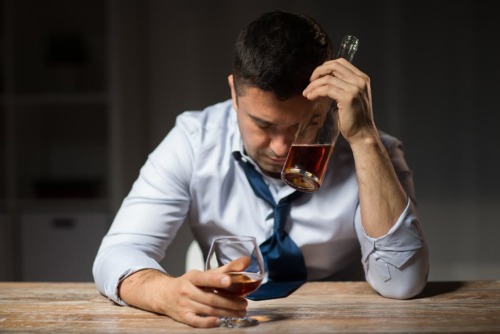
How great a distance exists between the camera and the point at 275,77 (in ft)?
5.02

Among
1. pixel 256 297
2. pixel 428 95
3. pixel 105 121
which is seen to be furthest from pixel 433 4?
pixel 256 297

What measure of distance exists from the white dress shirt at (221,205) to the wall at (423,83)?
1.89m

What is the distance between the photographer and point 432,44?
3.74 metres

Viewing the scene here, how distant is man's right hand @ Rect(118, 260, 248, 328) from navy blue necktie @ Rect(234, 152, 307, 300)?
0.38 meters

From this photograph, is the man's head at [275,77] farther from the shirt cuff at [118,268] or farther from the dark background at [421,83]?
the dark background at [421,83]

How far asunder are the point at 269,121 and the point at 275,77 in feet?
0.34

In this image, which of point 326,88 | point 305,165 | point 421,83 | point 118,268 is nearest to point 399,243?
point 305,165

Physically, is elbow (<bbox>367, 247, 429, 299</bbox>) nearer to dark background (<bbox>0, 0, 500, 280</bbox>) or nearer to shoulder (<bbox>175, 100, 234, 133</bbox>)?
shoulder (<bbox>175, 100, 234, 133</bbox>)

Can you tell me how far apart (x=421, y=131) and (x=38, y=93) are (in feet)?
6.90

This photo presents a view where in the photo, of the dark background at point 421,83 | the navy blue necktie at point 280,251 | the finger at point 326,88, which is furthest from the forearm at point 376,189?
the dark background at point 421,83

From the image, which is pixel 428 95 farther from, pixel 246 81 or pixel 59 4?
pixel 246 81

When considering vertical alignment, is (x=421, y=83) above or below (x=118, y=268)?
above

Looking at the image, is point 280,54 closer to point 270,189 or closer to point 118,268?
point 270,189

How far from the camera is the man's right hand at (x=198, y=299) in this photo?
118cm
